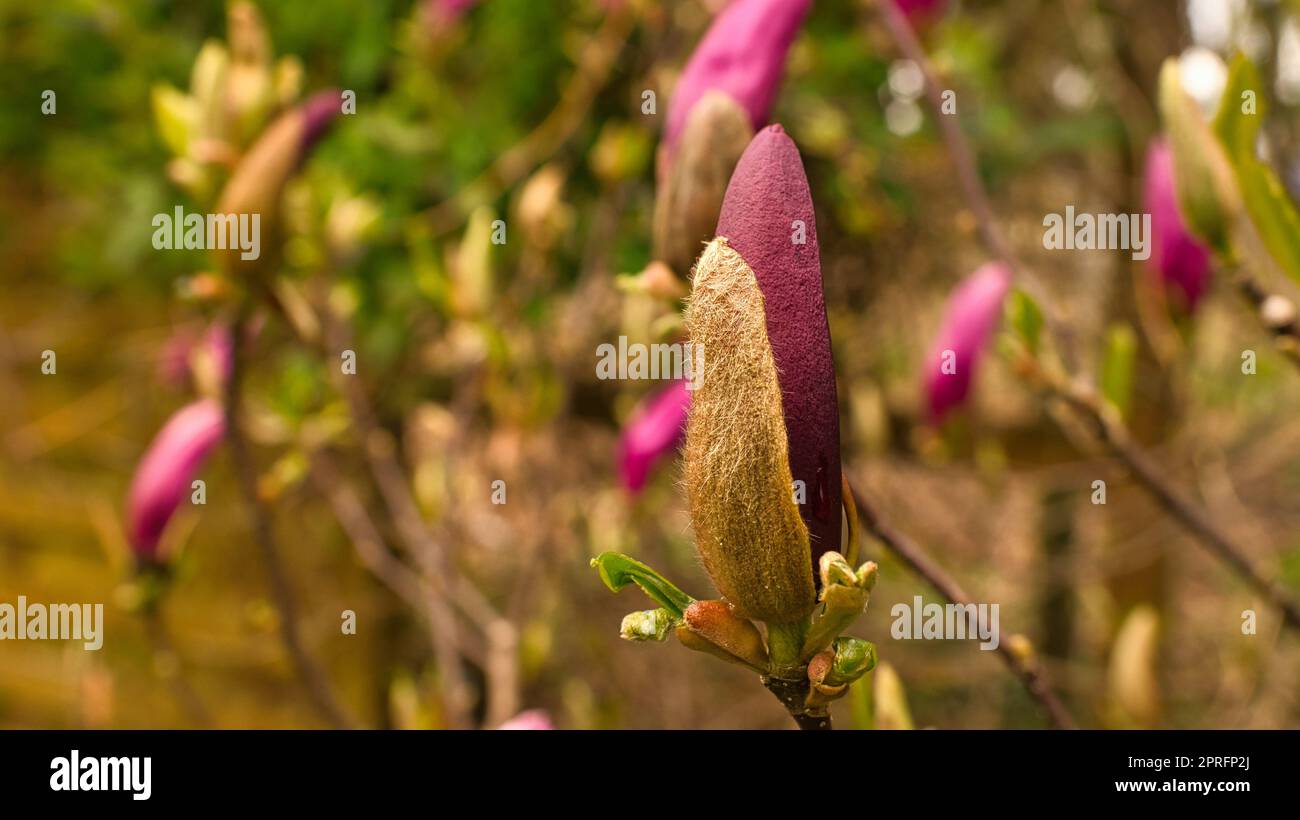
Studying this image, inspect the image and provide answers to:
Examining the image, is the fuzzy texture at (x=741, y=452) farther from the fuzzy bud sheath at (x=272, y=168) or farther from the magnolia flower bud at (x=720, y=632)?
the fuzzy bud sheath at (x=272, y=168)

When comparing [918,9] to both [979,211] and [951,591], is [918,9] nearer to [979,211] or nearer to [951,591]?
[979,211]

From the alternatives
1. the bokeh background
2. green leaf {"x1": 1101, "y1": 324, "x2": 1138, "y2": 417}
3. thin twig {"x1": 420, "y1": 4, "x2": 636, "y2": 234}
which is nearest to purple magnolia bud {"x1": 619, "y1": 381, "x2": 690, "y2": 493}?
the bokeh background

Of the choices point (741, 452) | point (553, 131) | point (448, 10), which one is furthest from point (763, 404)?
point (553, 131)

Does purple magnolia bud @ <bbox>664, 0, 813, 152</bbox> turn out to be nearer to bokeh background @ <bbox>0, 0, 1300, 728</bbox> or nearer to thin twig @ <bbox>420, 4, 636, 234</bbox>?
bokeh background @ <bbox>0, 0, 1300, 728</bbox>

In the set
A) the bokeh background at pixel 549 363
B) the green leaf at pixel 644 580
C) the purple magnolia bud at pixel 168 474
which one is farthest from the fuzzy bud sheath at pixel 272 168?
the green leaf at pixel 644 580

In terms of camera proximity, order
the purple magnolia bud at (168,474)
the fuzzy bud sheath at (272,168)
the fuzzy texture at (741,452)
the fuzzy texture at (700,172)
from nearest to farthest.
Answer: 1. the fuzzy texture at (741,452)
2. the fuzzy texture at (700,172)
3. the fuzzy bud sheath at (272,168)
4. the purple magnolia bud at (168,474)
